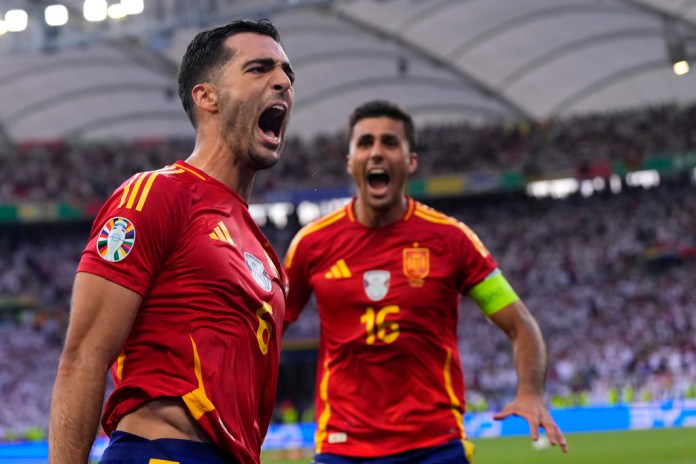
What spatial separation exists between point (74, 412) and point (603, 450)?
15873 millimetres

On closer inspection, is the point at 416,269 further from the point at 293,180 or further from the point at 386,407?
the point at 293,180

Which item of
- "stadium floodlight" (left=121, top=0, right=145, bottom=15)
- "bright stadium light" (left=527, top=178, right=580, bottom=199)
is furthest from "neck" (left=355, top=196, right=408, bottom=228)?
"bright stadium light" (left=527, top=178, right=580, bottom=199)

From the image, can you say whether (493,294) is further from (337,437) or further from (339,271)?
(337,437)

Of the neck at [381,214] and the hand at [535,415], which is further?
the neck at [381,214]

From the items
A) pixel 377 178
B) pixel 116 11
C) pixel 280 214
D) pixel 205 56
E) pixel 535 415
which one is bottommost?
pixel 535 415

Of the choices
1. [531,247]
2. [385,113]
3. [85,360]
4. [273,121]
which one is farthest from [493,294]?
[531,247]

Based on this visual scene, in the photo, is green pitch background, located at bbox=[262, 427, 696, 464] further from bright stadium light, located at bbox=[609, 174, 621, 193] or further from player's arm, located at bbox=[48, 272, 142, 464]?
bright stadium light, located at bbox=[609, 174, 621, 193]

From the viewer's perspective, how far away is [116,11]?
28656 millimetres

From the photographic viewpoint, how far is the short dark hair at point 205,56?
3436 millimetres

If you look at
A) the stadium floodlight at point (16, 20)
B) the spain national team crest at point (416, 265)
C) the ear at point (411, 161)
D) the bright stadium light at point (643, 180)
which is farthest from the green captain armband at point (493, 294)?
the bright stadium light at point (643, 180)

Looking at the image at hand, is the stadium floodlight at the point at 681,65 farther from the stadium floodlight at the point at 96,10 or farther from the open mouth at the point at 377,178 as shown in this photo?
the open mouth at the point at 377,178

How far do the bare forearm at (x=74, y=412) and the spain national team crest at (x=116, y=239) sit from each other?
Answer: 12.5 inches

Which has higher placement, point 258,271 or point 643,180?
point 643,180

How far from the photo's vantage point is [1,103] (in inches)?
1480
